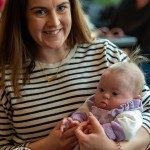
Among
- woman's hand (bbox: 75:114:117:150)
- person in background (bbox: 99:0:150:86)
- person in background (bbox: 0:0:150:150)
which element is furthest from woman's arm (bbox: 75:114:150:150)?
person in background (bbox: 99:0:150:86)

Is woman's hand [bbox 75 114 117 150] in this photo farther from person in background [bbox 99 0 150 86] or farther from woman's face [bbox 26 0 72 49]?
person in background [bbox 99 0 150 86]

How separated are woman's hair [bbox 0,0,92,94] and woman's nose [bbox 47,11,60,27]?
0.12 metres

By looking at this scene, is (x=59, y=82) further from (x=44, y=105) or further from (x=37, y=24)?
(x=37, y=24)

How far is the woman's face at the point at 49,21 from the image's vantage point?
1.46 meters

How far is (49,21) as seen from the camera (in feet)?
4.84

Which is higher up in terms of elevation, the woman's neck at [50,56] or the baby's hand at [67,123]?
the woman's neck at [50,56]

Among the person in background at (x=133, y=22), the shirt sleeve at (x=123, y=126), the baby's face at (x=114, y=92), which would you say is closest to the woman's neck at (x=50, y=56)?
the baby's face at (x=114, y=92)

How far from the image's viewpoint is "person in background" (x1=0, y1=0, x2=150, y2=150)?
1480 mm

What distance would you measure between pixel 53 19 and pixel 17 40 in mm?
196

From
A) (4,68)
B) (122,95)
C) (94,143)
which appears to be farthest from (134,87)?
(4,68)

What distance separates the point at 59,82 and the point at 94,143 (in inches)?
13.0

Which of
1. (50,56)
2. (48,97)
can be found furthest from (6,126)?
(50,56)

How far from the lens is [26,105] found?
1.51 m

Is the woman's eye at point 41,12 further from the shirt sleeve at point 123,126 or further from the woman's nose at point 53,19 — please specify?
the shirt sleeve at point 123,126
